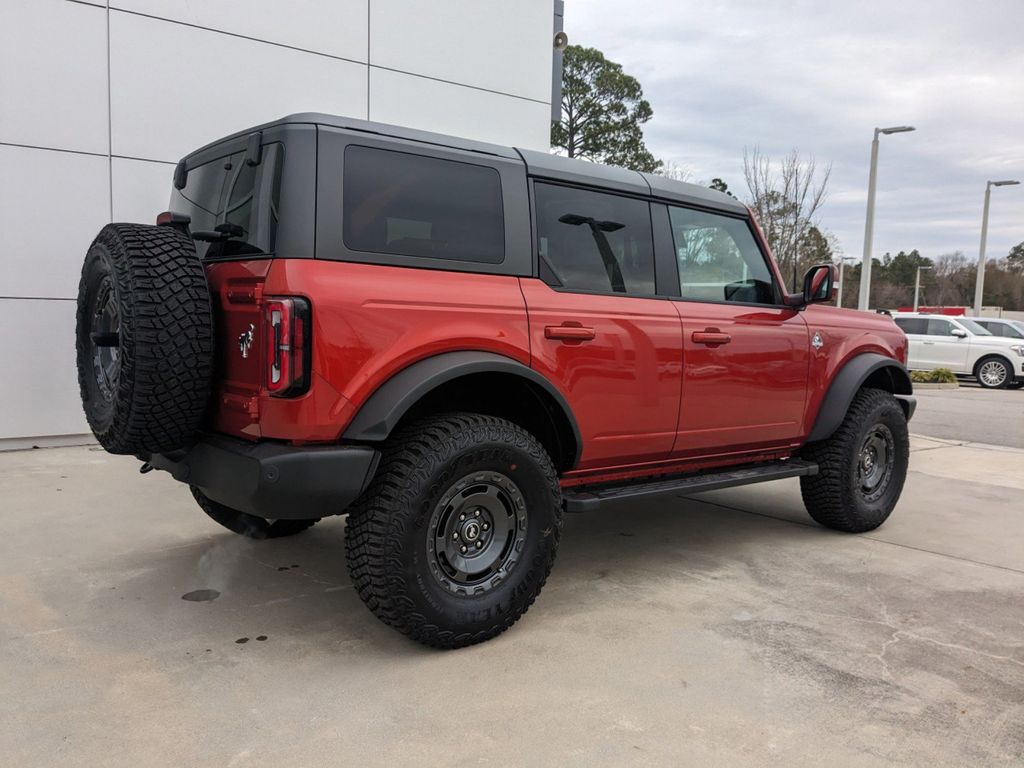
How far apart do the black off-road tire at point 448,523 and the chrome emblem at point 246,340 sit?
0.64m

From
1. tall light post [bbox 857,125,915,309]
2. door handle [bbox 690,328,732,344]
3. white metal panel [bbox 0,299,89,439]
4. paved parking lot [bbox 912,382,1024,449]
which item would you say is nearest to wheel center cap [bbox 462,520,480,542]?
door handle [bbox 690,328,732,344]

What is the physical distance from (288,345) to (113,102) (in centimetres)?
598

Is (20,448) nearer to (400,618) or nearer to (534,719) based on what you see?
(400,618)

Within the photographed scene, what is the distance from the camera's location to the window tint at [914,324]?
18688 millimetres

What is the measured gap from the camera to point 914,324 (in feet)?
61.8

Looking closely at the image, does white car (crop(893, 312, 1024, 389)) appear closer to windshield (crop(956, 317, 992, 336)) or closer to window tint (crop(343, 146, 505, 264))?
windshield (crop(956, 317, 992, 336))

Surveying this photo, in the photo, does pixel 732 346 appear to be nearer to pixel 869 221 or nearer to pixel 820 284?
pixel 820 284

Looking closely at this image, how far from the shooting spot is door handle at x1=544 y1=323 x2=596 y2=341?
11.1 ft

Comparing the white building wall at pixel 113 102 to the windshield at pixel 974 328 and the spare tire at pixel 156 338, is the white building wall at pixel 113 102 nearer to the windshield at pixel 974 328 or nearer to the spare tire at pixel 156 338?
the spare tire at pixel 156 338

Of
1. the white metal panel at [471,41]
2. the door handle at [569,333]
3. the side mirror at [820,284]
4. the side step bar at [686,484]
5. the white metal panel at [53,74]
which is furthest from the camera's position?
the white metal panel at [471,41]

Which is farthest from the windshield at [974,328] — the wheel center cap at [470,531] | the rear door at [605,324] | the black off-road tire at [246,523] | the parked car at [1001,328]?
the wheel center cap at [470,531]

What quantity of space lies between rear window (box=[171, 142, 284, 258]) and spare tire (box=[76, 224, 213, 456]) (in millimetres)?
214

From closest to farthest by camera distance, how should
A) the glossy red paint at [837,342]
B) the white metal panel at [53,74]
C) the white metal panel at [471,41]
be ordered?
the glossy red paint at [837,342] → the white metal panel at [53,74] → the white metal panel at [471,41]

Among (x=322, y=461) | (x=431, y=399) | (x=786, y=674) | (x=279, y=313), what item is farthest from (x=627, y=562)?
(x=279, y=313)
